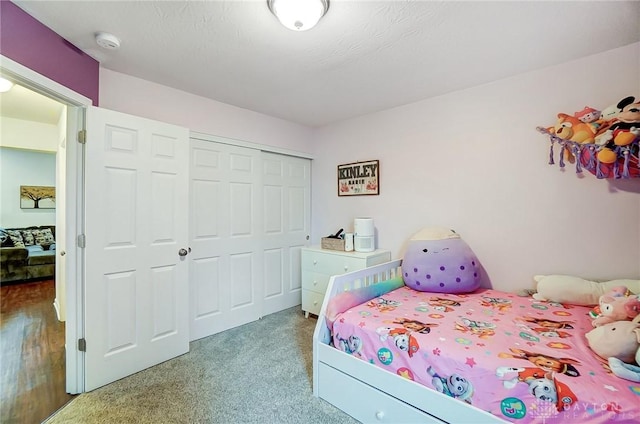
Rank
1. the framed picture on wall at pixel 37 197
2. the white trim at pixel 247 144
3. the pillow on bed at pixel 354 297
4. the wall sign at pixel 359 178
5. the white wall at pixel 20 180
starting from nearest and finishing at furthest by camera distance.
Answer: the pillow on bed at pixel 354 297
the white trim at pixel 247 144
the wall sign at pixel 359 178
the white wall at pixel 20 180
the framed picture on wall at pixel 37 197

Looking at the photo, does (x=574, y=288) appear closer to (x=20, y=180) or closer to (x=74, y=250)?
(x=74, y=250)

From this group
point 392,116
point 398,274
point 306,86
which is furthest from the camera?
point 392,116

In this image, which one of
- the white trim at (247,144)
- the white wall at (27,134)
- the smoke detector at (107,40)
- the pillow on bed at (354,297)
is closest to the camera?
the smoke detector at (107,40)

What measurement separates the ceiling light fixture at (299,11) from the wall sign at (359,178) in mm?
1833

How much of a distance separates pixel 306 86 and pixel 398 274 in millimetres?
1933

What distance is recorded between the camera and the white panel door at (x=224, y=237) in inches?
104

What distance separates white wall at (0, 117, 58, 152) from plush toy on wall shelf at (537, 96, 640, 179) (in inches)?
229

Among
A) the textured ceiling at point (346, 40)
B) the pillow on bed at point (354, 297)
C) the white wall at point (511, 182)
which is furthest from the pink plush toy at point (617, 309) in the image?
the textured ceiling at point (346, 40)

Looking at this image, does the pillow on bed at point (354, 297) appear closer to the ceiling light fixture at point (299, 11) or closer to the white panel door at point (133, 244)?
the white panel door at point (133, 244)

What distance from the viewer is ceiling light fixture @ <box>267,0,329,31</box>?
138 cm

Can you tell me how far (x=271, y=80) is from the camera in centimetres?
234

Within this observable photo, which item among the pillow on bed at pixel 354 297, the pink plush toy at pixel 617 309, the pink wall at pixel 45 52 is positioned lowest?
the pillow on bed at pixel 354 297

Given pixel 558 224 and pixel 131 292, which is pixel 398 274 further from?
pixel 131 292

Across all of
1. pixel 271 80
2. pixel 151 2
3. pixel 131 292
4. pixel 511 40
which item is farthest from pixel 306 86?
pixel 131 292
